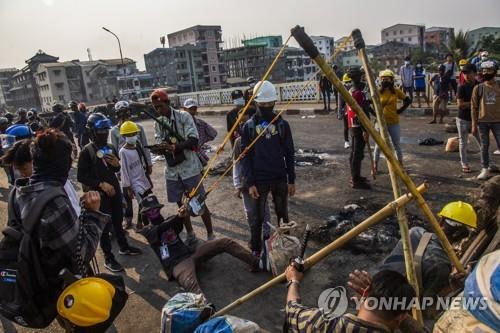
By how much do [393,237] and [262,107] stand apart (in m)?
2.32

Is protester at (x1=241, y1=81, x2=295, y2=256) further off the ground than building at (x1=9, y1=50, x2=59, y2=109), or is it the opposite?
building at (x1=9, y1=50, x2=59, y2=109)

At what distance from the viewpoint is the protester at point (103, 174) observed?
4559 millimetres

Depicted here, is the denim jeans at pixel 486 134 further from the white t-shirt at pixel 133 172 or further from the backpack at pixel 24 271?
the backpack at pixel 24 271

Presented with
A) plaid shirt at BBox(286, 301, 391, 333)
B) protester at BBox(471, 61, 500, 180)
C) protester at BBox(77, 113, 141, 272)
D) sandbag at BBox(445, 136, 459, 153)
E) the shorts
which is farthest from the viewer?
sandbag at BBox(445, 136, 459, 153)

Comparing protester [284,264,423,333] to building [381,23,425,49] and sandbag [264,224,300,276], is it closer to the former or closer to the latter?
sandbag [264,224,300,276]

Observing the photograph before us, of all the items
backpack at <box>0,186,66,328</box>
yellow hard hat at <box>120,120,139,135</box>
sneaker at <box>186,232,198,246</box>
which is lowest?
sneaker at <box>186,232,198,246</box>

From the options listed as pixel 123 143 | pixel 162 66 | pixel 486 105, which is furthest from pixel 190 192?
pixel 162 66

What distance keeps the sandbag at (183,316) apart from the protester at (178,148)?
199 centimetres

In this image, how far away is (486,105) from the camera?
5.82 meters

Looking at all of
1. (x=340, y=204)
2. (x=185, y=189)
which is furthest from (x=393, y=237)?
(x=185, y=189)

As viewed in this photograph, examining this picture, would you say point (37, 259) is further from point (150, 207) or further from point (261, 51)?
point (261, 51)

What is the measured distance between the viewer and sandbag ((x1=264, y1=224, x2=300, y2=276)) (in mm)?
3718

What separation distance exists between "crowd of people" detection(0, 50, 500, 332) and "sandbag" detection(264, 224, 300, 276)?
38 centimetres

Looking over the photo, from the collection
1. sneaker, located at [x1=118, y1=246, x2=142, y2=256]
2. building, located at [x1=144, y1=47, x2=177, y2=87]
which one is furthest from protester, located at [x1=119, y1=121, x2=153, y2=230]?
building, located at [x1=144, y1=47, x2=177, y2=87]
